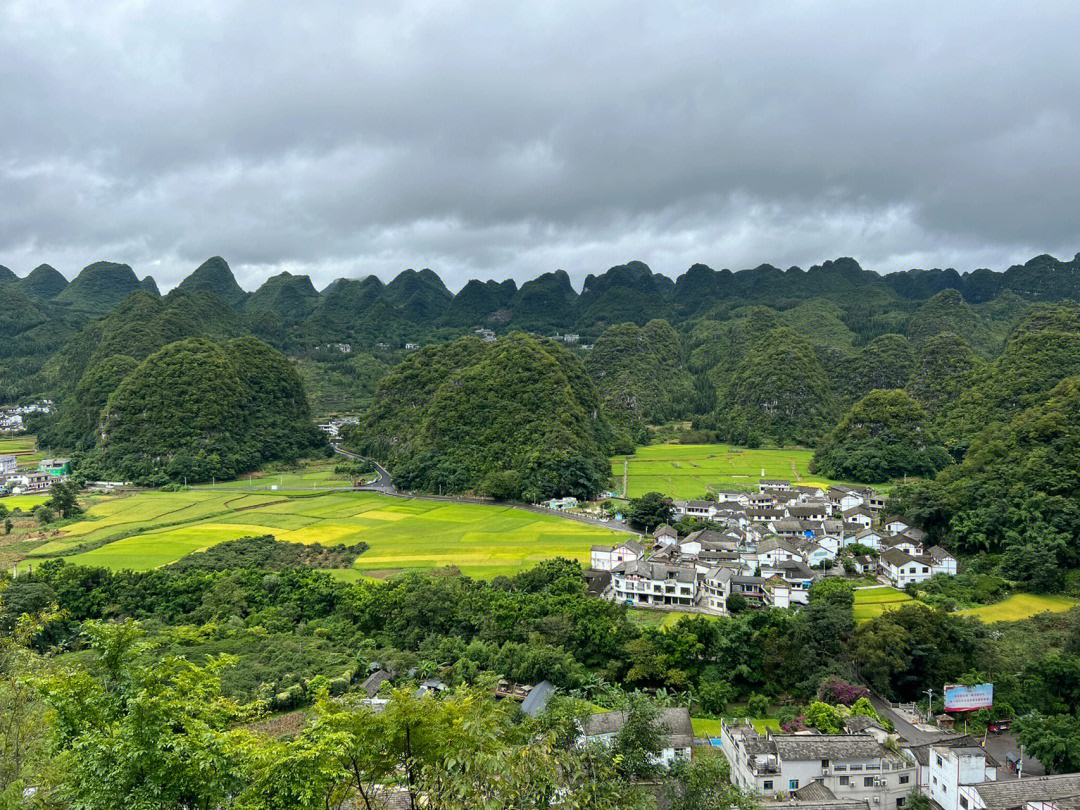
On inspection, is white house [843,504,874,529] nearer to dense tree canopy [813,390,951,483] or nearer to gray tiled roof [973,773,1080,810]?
dense tree canopy [813,390,951,483]

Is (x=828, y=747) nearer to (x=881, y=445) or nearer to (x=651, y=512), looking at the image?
(x=651, y=512)

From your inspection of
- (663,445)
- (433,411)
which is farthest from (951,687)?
(663,445)

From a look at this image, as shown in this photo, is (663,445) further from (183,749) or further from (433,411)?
(183,749)

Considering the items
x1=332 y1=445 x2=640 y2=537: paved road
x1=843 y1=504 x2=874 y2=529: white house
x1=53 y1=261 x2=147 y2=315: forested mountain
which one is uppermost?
x1=53 y1=261 x2=147 y2=315: forested mountain

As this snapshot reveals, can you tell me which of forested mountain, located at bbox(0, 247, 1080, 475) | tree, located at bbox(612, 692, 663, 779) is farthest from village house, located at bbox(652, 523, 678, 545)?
tree, located at bbox(612, 692, 663, 779)

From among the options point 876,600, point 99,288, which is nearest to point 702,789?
point 876,600
